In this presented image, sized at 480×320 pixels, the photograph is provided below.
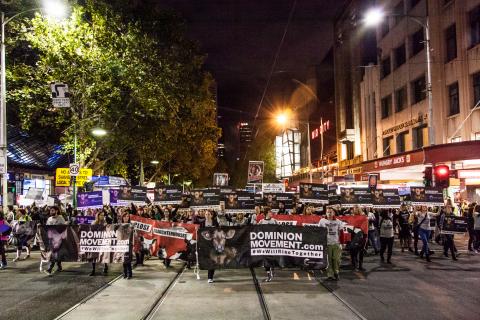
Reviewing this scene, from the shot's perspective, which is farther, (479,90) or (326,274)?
(479,90)

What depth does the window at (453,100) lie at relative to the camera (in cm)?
2998

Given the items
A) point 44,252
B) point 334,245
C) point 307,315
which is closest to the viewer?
point 307,315

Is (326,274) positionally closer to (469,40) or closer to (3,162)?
(3,162)

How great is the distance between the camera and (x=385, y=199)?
66.0 ft

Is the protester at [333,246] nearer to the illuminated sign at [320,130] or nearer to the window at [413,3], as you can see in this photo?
the window at [413,3]

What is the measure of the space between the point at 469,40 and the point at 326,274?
1982 centimetres

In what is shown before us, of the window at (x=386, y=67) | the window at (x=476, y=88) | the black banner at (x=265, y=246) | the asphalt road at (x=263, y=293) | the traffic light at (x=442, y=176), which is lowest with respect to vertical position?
the asphalt road at (x=263, y=293)

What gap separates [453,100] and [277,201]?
1334cm

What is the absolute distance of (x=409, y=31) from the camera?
36969mm

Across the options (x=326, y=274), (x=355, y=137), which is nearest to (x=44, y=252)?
(x=326, y=274)

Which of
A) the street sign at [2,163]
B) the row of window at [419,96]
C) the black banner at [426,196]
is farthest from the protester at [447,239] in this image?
the street sign at [2,163]

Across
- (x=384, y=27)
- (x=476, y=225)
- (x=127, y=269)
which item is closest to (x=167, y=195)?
(x=127, y=269)

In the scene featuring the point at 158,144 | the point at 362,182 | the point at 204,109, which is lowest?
the point at 362,182

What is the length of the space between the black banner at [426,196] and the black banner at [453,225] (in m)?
1.04
